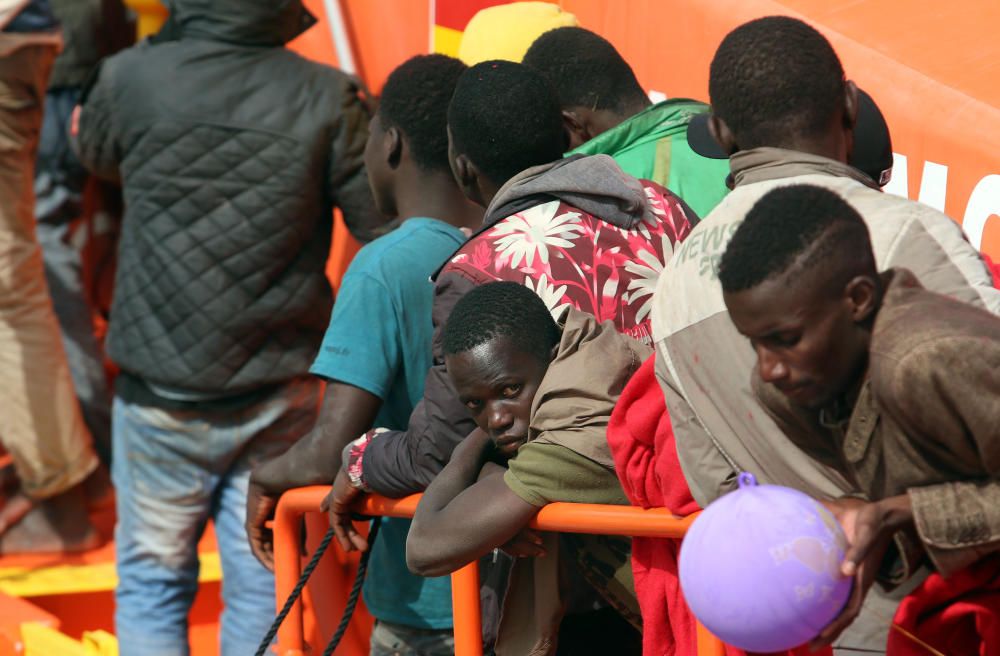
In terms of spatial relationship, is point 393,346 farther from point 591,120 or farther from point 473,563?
point 591,120

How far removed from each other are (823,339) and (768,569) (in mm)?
322

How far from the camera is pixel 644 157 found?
127 inches

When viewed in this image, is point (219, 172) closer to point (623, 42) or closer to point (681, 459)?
point (623, 42)

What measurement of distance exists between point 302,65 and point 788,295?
274 centimetres

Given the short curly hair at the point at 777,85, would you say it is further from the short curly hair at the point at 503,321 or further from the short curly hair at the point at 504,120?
the short curly hair at the point at 504,120

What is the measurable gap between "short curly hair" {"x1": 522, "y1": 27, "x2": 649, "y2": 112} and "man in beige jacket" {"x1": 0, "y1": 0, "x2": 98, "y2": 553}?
2185mm

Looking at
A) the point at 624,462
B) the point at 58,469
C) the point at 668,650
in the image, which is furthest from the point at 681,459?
the point at 58,469

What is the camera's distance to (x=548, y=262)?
2.59m

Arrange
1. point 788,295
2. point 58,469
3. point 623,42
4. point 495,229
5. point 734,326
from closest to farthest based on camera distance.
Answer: point 788,295, point 734,326, point 495,229, point 623,42, point 58,469

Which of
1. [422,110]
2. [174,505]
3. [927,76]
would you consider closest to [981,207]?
[927,76]

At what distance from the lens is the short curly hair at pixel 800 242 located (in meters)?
1.80

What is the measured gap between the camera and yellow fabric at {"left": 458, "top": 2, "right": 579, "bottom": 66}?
4160mm

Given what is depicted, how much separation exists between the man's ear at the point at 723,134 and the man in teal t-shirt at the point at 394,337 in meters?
0.80

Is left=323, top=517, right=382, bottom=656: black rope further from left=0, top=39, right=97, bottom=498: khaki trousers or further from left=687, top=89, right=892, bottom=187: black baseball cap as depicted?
left=0, top=39, right=97, bottom=498: khaki trousers
